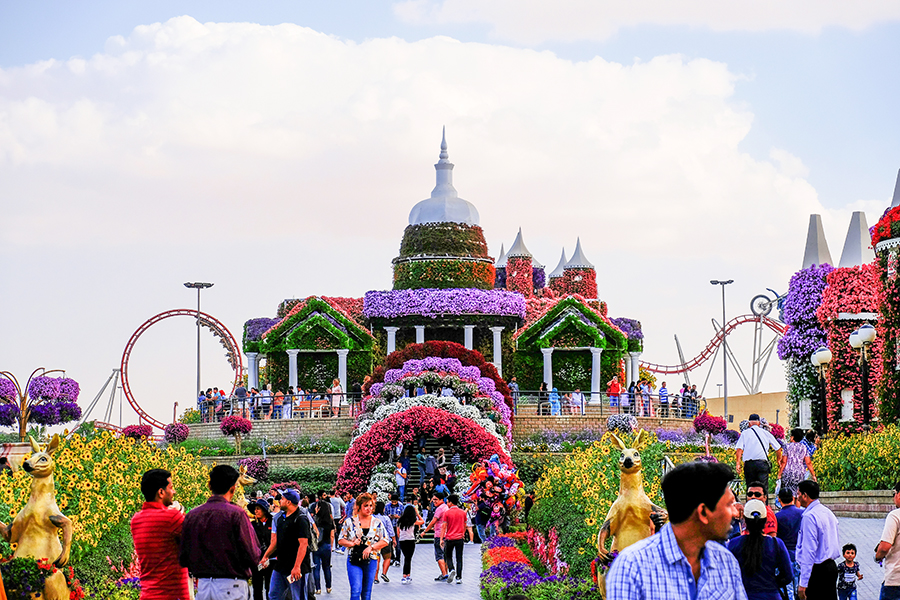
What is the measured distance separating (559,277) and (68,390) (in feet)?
94.8

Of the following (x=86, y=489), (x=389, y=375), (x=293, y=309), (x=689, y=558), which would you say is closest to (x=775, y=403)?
(x=293, y=309)

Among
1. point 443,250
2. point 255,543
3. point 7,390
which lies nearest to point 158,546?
point 255,543

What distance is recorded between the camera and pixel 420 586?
19234 mm

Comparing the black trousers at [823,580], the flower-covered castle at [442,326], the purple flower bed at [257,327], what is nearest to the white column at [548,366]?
the flower-covered castle at [442,326]

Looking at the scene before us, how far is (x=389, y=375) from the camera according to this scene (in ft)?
125

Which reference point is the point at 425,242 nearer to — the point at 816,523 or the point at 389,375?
the point at 389,375

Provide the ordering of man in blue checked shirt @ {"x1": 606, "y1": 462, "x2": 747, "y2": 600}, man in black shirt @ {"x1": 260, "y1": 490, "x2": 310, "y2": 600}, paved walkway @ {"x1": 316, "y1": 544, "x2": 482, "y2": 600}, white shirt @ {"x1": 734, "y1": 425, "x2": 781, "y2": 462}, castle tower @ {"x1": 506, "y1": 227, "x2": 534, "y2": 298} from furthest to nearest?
castle tower @ {"x1": 506, "y1": 227, "x2": 534, "y2": 298}, paved walkway @ {"x1": 316, "y1": 544, "x2": 482, "y2": 600}, white shirt @ {"x1": 734, "y1": 425, "x2": 781, "y2": 462}, man in black shirt @ {"x1": 260, "y1": 490, "x2": 310, "y2": 600}, man in blue checked shirt @ {"x1": 606, "y1": 462, "x2": 747, "y2": 600}

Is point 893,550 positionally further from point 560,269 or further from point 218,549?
point 560,269

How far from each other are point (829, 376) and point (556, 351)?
15.8 meters

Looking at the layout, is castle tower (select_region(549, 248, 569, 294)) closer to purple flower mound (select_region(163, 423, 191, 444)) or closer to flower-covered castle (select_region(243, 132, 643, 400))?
flower-covered castle (select_region(243, 132, 643, 400))

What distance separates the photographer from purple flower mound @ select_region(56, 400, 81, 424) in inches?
2172

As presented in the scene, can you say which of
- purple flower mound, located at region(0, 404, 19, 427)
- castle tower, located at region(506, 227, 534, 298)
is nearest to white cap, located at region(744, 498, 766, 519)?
purple flower mound, located at region(0, 404, 19, 427)

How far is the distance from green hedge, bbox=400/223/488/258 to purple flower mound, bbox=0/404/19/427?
18834 mm

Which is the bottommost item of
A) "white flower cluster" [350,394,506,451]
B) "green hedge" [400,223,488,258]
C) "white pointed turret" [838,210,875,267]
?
"white flower cluster" [350,394,506,451]
